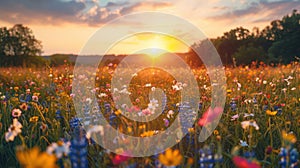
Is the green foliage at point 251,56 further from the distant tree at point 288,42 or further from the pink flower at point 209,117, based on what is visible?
the pink flower at point 209,117

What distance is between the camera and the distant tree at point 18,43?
1912 inches

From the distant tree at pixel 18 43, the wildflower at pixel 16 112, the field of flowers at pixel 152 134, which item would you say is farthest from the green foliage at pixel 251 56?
the wildflower at pixel 16 112

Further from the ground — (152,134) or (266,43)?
(266,43)

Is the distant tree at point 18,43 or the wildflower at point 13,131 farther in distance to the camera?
the distant tree at point 18,43

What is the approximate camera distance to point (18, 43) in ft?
164

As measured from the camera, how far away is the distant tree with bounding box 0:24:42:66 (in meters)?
48.6

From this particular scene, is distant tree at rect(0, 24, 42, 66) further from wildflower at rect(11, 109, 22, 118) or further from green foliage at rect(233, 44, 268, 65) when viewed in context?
wildflower at rect(11, 109, 22, 118)

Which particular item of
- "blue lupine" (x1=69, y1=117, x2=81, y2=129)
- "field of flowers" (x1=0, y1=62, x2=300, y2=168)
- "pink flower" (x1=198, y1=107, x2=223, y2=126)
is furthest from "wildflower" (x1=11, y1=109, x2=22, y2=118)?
"pink flower" (x1=198, y1=107, x2=223, y2=126)

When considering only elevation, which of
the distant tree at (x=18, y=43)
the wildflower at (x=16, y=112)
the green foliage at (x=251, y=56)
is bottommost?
the wildflower at (x=16, y=112)

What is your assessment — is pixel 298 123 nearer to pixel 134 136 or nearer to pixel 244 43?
pixel 134 136

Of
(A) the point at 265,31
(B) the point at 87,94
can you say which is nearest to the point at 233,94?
(B) the point at 87,94

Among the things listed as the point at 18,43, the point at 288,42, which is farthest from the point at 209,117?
the point at 18,43

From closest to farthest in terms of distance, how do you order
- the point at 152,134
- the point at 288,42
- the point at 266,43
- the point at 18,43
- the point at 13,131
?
the point at 13,131
the point at 152,134
the point at 288,42
the point at 266,43
the point at 18,43

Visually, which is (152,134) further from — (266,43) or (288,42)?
(266,43)
